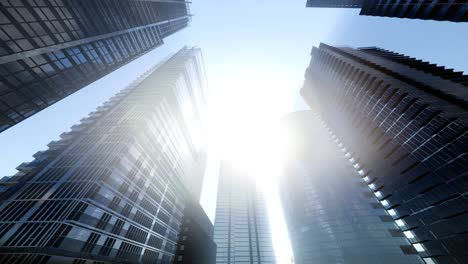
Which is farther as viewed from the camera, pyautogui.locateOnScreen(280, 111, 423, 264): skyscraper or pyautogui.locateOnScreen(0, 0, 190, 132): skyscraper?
pyautogui.locateOnScreen(280, 111, 423, 264): skyscraper

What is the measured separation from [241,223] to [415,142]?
9393 centimetres

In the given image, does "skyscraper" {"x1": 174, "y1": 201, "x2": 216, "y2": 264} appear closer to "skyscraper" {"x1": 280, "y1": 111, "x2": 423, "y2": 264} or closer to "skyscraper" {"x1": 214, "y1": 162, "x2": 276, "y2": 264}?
"skyscraper" {"x1": 214, "y1": 162, "x2": 276, "y2": 264}

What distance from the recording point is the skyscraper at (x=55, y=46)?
90.8 ft

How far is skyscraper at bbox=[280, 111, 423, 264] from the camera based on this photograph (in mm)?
62531

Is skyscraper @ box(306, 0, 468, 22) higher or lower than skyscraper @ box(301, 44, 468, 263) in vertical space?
higher

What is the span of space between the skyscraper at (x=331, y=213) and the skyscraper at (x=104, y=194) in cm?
5374

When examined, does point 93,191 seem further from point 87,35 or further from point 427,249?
point 427,249

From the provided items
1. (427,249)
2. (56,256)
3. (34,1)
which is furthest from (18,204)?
(427,249)

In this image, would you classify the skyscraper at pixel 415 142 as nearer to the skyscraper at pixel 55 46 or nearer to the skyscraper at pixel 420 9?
the skyscraper at pixel 420 9

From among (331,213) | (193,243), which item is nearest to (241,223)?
(193,243)

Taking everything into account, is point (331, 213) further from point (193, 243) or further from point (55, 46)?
point (55, 46)

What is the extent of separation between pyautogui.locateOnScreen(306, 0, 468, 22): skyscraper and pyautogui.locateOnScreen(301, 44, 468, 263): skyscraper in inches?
477

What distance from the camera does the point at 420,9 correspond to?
1467 inches

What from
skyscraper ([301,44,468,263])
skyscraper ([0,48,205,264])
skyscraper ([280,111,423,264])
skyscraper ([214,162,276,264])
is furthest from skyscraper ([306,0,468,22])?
skyscraper ([214,162,276,264])
